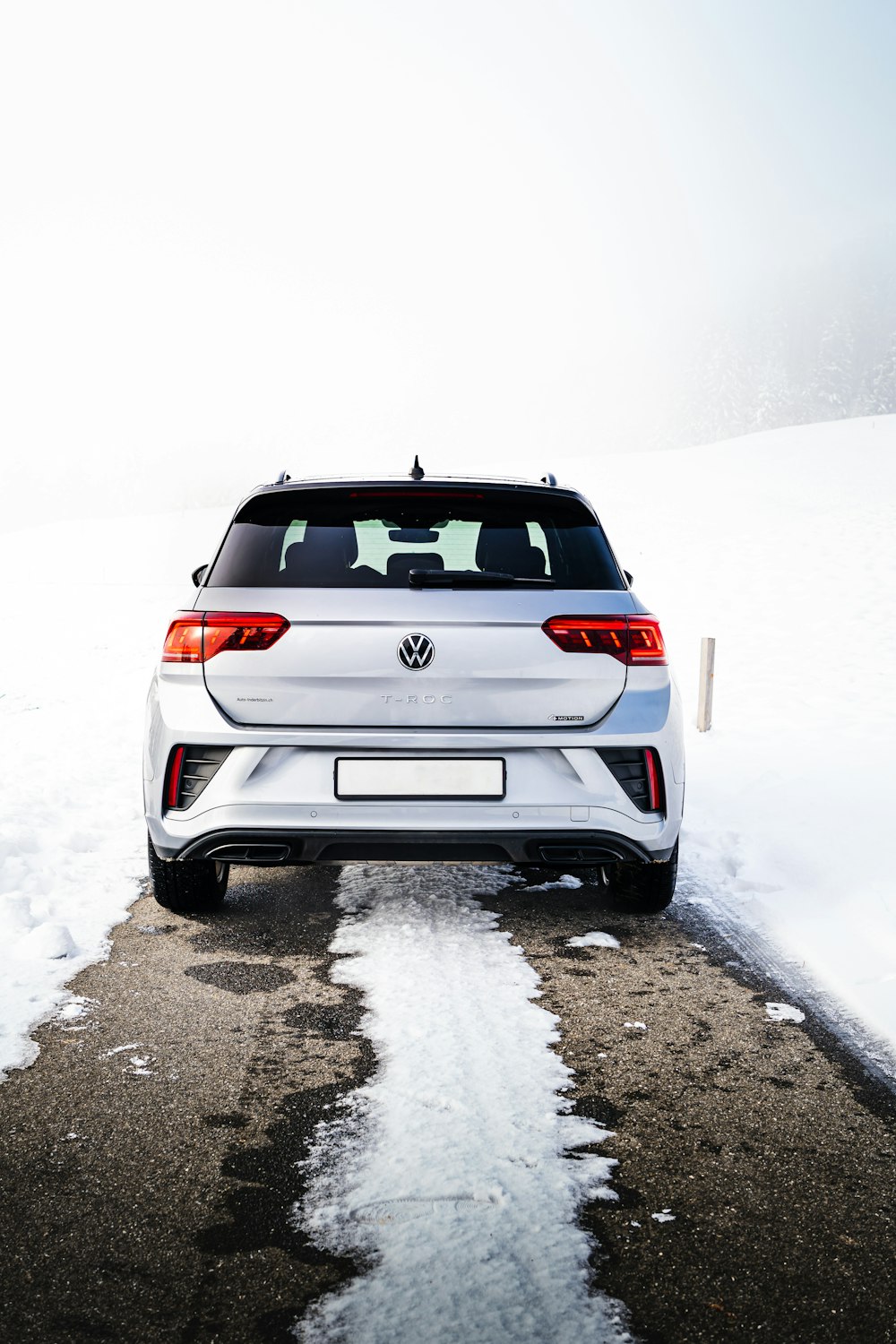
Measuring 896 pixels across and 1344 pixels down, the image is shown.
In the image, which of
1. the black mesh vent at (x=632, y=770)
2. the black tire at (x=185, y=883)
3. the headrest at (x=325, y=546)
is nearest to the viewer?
the black mesh vent at (x=632, y=770)

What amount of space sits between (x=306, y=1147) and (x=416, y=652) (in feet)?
5.62

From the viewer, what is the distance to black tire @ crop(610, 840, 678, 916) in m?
4.56

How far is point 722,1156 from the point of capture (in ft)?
8.97

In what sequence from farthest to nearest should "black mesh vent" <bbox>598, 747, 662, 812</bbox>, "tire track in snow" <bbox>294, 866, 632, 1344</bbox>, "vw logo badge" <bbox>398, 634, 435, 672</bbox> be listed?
"black mesh vent" <bbox>598, 747, 662, 812</bbox> < "vw logo badge" <bbox>398, 634, 435, 672</bbox> < "tire track in snow" <bbox>294, 866, 632, 1344</bbox>

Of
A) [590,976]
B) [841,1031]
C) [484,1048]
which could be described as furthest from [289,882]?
[841,1031]

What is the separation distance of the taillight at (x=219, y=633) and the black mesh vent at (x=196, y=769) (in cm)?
33

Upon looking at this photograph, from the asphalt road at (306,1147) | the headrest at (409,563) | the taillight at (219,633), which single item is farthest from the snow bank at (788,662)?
the taillight at (219,633)

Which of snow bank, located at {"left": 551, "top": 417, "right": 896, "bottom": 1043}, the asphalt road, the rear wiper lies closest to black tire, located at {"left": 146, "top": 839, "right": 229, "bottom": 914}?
the asphalt road

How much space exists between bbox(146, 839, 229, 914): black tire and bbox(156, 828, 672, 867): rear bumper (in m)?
0.50

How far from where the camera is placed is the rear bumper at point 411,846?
3.95 metres

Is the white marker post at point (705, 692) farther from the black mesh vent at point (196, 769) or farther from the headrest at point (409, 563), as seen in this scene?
the black mesh vent at point (196, 769)

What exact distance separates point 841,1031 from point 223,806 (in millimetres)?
2210

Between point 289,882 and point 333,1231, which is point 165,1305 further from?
point 289,882

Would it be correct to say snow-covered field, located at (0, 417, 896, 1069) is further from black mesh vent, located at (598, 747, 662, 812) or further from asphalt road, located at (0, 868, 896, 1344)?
black mesh vent, located at (598, 747, 662, 812)
